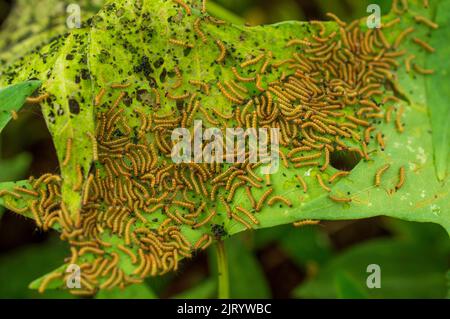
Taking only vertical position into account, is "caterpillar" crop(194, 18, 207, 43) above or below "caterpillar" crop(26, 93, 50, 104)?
above

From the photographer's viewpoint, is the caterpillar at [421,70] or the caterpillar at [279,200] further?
the caterpillar at [421,70]

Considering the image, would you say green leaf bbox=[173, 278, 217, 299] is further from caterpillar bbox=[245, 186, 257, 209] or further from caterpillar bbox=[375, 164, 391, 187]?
caterpillar bbox=[375, 164, 391, 187]

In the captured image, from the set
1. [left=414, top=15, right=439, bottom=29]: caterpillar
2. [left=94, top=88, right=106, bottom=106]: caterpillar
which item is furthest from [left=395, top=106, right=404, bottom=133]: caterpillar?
[left=94, top=88, right=106, bottom=106]: caterpillar

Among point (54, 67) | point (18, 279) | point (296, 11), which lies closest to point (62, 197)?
point (54, 67)

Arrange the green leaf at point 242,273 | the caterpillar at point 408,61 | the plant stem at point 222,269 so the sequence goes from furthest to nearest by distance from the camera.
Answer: the green leaf at point 242,273 < the caterpillar at point 408,61 < the plant stem at point 222,269

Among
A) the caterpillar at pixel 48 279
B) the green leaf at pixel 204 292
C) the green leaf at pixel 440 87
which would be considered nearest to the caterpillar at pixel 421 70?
the green leaf at pixel 440 87

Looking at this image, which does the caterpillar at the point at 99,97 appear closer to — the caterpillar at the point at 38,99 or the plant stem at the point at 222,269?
the caterpillar at the point at 38,99

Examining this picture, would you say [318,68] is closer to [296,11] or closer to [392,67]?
[392,67]
